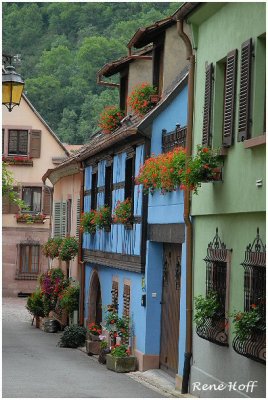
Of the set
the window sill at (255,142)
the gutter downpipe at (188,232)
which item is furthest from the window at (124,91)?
the window sill at (255,142)

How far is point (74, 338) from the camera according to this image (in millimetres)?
27281

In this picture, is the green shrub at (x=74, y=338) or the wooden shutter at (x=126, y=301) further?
the green shrub at (x=74, y=338)

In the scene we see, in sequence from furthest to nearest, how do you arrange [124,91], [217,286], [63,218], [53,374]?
[63,218], [124,91], [53,374], [217,286]

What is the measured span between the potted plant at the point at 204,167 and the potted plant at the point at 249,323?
7.96 feet

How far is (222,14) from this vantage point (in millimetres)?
15484

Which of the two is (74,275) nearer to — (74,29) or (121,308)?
(121,308)

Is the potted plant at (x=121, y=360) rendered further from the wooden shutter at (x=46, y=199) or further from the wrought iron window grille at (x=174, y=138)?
the wooden shutter at (x=46, y=199)

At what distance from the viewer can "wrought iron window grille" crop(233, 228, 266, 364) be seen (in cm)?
1312

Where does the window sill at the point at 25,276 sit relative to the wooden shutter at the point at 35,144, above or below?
below

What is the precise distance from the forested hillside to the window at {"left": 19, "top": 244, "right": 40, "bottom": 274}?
20984 mm

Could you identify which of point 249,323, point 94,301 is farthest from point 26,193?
point 249,323

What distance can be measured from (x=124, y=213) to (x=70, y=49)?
67.4 m

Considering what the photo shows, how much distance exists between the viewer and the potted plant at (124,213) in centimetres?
2241

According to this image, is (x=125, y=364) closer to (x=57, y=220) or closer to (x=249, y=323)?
(x=249, y=323)
